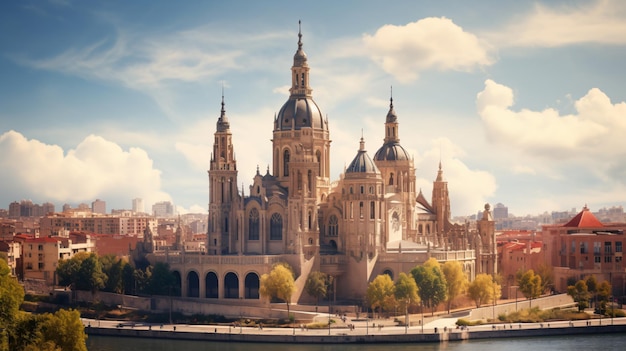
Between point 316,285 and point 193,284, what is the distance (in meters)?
11.8

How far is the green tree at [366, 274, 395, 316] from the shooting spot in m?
91.6

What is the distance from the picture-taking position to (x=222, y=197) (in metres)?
104

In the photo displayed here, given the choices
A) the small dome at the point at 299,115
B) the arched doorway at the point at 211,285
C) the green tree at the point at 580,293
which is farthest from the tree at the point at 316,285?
the green tree at the point at 580,293

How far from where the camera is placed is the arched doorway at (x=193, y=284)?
327 feet

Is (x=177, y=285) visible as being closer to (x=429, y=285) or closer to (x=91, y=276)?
(x=91, y=276)

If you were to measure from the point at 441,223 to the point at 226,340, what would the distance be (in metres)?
40.1

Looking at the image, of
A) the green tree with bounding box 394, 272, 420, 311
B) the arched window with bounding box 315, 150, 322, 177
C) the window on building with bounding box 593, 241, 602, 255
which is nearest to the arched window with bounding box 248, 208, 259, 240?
the arched window with bounding box 315, 150, 322, 177

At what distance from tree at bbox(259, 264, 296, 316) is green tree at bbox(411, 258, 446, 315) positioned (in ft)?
33.7

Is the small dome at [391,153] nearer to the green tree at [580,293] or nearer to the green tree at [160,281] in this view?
the green tree at [580,293]

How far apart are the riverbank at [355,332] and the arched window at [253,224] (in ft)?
46.9

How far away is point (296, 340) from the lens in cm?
8419

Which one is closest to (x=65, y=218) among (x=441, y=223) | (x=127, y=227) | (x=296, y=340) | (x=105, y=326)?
(x=127, y=227)

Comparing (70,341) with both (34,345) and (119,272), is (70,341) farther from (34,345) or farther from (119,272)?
(119,272)

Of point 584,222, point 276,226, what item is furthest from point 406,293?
point 584,222
